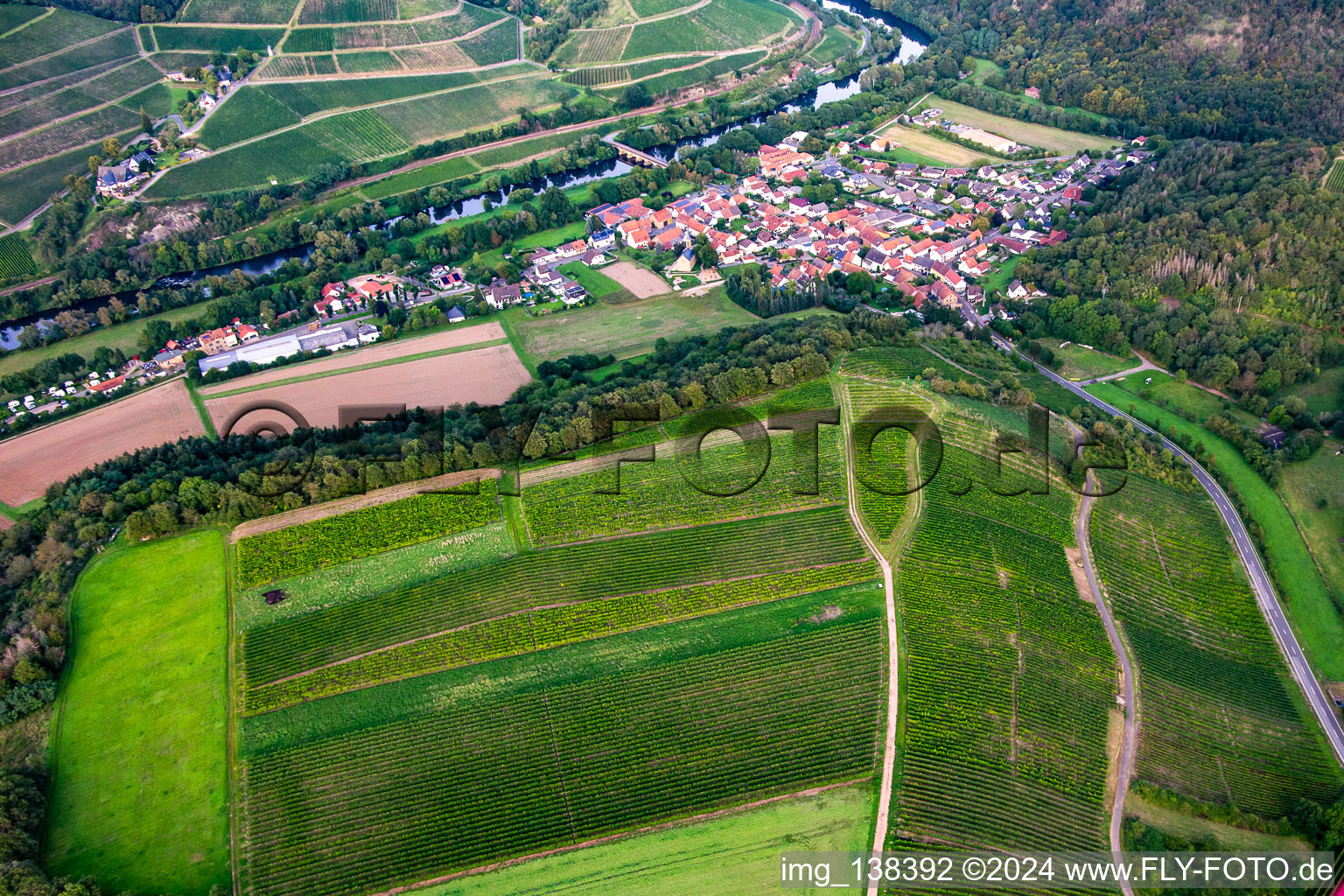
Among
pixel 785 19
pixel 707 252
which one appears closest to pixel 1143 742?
pixel 707 252

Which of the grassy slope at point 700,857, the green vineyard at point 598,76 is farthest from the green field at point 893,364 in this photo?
the green vineyard at point 598,76

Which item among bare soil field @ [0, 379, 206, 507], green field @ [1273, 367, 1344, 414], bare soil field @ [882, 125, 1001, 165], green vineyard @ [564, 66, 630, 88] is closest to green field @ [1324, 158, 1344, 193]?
green field @ [1273, 367, 1344, 414]

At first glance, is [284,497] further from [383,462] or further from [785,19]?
[785,19]

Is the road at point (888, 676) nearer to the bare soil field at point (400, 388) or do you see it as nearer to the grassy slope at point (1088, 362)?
the grassy slope at point (1088, 362)

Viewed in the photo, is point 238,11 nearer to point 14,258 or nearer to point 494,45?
point 494,45

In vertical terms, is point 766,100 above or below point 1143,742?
above

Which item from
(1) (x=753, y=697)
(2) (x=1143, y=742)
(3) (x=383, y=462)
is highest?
(3) (x=383, y=462)

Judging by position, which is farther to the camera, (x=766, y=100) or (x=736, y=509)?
(x=766, y=100)

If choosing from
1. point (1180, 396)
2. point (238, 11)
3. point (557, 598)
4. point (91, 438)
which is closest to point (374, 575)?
point (557, 598)
